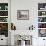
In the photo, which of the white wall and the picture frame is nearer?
the white wall

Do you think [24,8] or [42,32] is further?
[42,32]

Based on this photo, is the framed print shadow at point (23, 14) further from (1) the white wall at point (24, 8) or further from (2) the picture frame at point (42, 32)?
(2) the picture frame at point (42, 32)

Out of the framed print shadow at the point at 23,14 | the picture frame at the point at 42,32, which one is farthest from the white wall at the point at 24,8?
the picture frame at the point at 42,32

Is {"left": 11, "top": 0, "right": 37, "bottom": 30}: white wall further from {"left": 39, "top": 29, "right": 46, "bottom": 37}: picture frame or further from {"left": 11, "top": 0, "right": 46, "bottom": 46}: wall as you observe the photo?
{"left": 39, "top": 29, "right": 46, "bottom": 37}: picture frame

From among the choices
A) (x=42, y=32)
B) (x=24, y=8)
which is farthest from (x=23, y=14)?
(x=42, y=32)

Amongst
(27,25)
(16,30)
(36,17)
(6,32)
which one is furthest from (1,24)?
(36,17)

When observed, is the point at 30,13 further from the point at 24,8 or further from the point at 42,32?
the point at 42,32

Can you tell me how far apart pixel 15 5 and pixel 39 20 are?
146 cm

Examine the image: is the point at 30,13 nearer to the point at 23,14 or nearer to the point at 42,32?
the point at 23,14

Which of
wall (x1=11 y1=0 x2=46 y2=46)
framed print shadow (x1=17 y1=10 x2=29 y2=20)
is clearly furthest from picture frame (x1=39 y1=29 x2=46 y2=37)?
framed print shadow (x1=17 y1=10 x2=29 y2=20)

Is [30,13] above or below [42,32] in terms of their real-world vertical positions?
above

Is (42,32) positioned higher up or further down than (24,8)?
further down

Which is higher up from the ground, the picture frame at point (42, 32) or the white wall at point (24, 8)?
the white wall at point (24, 8)

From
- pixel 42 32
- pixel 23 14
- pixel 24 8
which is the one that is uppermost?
pixel 24 8
